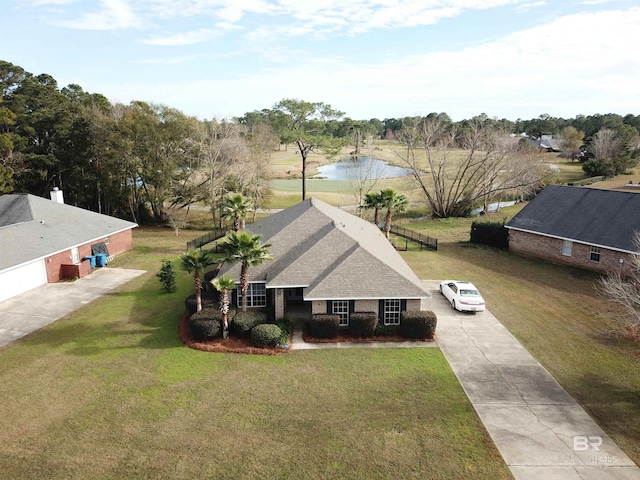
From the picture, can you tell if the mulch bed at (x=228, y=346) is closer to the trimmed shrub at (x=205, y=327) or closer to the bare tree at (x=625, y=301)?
the trimmed shrub at (x=205, y=327)

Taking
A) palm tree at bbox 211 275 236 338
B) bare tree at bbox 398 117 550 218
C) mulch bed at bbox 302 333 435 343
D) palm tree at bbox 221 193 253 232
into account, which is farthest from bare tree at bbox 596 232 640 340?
bare tree at bbox 398 117 550 218

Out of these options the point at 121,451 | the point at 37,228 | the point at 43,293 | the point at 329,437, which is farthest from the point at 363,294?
the point at 37,228

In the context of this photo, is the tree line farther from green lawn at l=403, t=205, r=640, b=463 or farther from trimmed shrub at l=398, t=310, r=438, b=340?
trimmed shrub at l=398, t=310, r=438, b=340

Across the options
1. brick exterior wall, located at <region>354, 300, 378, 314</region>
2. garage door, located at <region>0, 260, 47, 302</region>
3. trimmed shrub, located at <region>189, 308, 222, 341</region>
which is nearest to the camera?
trimmed shrub, located at <region>189, 308, 222, 341</region>

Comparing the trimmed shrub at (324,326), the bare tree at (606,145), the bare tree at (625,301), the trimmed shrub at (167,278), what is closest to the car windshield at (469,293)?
the bare tree at (625,301)

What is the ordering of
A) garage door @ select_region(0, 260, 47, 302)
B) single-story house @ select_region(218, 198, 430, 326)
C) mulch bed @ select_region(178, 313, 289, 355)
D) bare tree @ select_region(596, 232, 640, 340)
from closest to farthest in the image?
1. bare tree @ select_region(596, 232, 640, 340)
2. mulch bed @ select_region(178, 313, 289, 355)
3. single-story house @ select_region(218, 198, 430, 326)
4. garage door @ select_region(0, 260, 47, 302)
